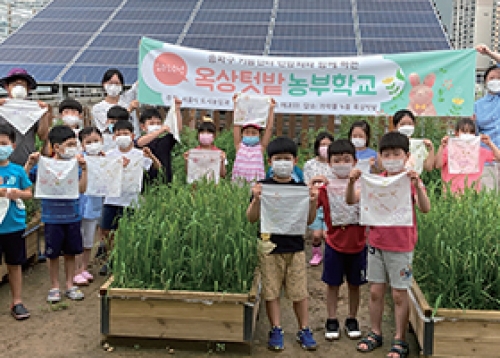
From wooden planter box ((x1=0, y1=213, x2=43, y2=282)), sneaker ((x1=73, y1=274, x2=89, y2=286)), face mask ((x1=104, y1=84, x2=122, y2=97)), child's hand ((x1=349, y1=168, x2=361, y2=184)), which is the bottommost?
sneaker ((x1=73, y1=274, x2=89, y2=286))

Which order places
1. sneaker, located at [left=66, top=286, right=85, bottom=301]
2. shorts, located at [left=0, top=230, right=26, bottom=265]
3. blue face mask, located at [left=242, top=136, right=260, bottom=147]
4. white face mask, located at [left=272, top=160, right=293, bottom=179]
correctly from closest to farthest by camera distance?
white face mask, located at [left=272, top=160, right=293, bottom=179], shorts, located at [left=0, top=230, right=26, bottom=265], sneaker, located at [left=66, top=286, right=85, bottom=301], blue face mask, located at [left=242, top=136, right=260, bottom=147]

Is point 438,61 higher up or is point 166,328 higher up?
point 438,61

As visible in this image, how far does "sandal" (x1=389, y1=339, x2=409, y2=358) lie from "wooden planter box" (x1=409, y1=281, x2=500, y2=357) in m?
0.17

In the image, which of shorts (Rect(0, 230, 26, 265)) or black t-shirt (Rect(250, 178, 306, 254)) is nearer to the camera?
black t-shirt (Rect(250, 178, 306, 254))

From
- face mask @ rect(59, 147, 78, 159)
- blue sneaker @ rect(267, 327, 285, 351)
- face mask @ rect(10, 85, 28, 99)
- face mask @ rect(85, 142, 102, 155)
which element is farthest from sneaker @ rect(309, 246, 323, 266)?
face mask @ rect(10, 85, 28, 99)

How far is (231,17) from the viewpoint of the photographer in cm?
1242

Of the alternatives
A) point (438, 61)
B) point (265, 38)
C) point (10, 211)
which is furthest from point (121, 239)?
point (265, 38)

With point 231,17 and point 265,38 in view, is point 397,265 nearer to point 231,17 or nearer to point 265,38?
point 265,38

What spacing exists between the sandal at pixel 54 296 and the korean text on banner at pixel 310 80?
287 centimetres

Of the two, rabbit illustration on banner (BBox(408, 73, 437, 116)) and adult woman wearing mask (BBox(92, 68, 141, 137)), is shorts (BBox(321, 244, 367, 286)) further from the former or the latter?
rabbit illustration on banner (BBox(408, 73, 437, 116))

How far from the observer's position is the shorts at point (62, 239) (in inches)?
161

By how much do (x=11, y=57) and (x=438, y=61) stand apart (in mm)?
9671

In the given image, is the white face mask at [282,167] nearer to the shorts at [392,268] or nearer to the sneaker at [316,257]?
the shorts at [392,268]

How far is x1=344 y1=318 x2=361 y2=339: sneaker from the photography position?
3.64 metres
